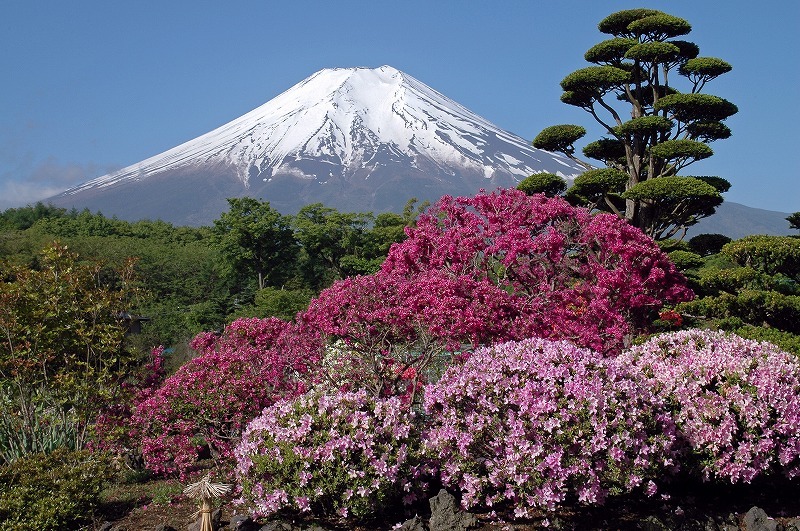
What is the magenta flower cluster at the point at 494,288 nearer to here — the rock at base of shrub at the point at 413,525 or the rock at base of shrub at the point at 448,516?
the rock at base of shrub at the point at 448,516

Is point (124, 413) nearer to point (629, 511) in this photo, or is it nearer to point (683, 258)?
point (629, 511)

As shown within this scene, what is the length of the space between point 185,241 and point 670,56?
43.8 metres

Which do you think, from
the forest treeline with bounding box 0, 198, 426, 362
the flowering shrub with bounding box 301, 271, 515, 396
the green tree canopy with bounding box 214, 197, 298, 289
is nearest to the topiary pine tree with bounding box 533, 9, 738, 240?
the flowering shrub with bounding box 301, 271, 515, 396

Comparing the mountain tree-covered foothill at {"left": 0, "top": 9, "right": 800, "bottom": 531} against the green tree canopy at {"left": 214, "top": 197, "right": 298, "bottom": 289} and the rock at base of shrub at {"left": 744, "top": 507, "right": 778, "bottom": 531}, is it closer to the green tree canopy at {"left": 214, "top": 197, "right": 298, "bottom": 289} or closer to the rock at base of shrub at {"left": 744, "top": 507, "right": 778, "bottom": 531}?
the rock at base of shrub at {"left": 744, "top": 507, "right": 778, "bottom": 531}

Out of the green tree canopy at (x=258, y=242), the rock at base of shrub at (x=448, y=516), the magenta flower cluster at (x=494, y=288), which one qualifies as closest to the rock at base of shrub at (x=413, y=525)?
the rock at base of shrub at (x=448, y=516)

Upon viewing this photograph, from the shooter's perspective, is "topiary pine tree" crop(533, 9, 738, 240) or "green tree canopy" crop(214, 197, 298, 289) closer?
"topiary pine tree" crop(533, 9, 738, 240)

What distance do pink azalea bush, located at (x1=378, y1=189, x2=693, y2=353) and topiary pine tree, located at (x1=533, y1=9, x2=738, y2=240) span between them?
236 inches

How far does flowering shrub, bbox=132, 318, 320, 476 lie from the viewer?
23.6 ft

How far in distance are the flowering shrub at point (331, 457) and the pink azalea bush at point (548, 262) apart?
260 centimetres

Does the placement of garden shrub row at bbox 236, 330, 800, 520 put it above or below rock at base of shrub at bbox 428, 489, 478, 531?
above

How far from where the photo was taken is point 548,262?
30.9 ft

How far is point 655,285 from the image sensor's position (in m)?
9.35

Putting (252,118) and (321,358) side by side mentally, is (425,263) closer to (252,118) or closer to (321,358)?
(321,358)

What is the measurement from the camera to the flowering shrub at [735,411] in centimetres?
613
